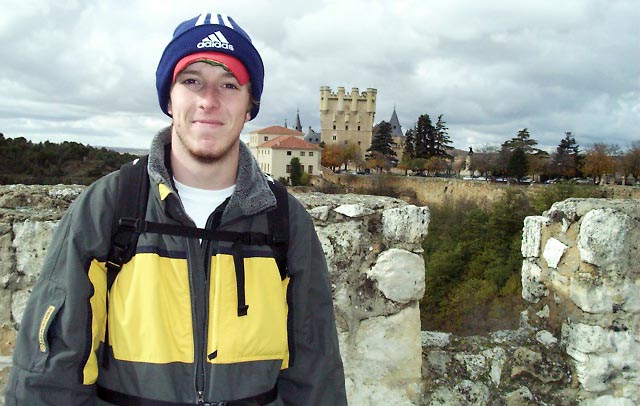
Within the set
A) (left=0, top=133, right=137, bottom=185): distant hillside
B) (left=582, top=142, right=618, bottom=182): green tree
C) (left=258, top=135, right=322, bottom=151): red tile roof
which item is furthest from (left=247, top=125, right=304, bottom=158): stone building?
(left=0, top=133, right=137, bottom=185): distant hillside

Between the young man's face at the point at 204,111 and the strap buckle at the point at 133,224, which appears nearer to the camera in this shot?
the strap buckle at the point at 133,224

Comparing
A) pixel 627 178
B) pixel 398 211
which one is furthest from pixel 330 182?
pixel 398 211

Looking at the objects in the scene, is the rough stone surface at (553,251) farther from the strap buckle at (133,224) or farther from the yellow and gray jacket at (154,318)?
the strap buckle at (133,224)

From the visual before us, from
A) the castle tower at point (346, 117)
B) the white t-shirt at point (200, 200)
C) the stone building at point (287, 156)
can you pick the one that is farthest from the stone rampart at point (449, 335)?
the castle tower at point (346, 117)

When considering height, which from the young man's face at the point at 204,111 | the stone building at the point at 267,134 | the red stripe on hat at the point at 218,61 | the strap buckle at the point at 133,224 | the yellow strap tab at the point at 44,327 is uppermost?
the stone building at the point at 267,134

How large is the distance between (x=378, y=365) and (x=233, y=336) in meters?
1.24

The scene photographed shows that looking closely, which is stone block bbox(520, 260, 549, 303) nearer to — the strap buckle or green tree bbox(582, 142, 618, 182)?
the strap buckle

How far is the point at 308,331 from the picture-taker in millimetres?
1724

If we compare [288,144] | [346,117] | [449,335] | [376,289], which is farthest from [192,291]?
[346,117]

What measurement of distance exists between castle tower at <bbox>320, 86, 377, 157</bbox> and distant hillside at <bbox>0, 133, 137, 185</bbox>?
171 ft

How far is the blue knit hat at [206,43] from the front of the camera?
61.8 inches

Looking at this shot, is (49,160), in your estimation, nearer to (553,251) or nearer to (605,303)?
(553,251)

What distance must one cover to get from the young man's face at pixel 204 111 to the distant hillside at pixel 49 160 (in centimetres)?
1319

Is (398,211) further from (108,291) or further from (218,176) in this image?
(108,291)
